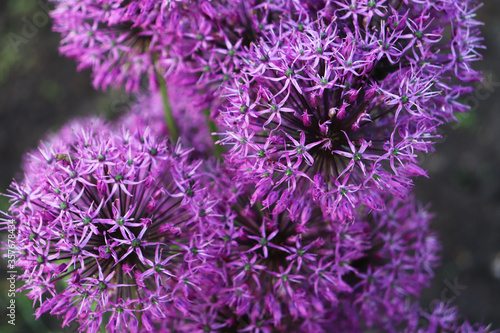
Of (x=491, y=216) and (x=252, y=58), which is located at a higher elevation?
(x=252, y=58)

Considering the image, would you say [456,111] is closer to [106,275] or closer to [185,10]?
[185,10]

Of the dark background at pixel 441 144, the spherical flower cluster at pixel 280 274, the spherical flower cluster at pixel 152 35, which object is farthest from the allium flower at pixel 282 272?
the dark background at pixel 441 144

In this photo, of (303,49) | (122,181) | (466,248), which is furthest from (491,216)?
(122,181)

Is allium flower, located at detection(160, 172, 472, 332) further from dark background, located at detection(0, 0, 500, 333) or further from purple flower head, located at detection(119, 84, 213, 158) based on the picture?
dark background, located at detection(0, 0, 500, 333)

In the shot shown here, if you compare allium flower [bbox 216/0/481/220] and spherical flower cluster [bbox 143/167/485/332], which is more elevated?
allium flower [bbox 216/0/481/220]

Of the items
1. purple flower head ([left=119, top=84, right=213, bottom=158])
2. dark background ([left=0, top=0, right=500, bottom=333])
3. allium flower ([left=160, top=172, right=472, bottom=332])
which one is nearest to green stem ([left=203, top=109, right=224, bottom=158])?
purple flower head ([left=119, top=84, right=213, bottom=158])

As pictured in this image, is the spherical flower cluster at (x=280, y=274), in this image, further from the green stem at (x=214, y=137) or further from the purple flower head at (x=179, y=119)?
the purple flower head at (x=179, y=119)
